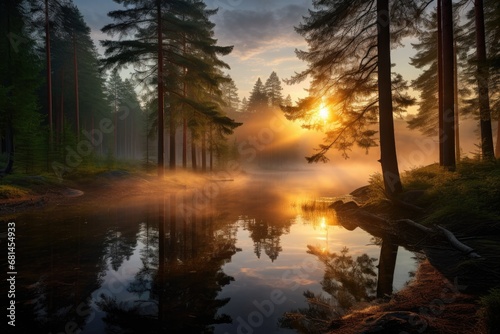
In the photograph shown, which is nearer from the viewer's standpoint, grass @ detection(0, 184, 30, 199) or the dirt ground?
the dirt ground

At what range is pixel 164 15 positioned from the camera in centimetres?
2238

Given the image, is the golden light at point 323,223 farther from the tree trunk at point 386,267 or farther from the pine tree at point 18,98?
the pine tree at point 18,98

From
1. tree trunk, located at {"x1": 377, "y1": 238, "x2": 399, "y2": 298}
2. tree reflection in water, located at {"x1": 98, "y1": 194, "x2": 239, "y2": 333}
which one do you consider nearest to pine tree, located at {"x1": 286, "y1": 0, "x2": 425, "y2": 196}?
tree trunk, located at {"x1": 377, "y1": 238, "x2": 399, "y2": 298}

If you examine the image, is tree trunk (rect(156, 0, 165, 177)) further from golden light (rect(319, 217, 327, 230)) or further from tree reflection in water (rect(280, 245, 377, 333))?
tree reflection in water (rect(280, 245, 377, 333))

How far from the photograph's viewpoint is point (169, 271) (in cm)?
574

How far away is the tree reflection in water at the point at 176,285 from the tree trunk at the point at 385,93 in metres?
7.03

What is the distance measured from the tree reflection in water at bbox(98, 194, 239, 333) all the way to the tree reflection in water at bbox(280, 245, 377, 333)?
1064mm

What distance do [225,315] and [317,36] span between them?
12.1m

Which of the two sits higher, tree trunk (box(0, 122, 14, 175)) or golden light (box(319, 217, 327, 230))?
tree trunk (box(0, 122, 14, 175))

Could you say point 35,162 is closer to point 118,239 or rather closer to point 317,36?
point 118,239

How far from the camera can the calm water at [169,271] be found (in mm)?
4000

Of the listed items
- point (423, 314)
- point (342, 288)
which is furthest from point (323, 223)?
point (423, 314)

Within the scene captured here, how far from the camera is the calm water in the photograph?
400cm

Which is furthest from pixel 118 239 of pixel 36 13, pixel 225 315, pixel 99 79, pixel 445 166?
pixel 99 79
